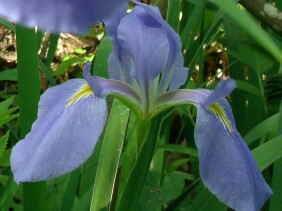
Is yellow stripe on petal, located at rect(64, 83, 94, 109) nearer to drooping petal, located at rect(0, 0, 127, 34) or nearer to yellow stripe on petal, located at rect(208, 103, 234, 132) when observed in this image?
yellow stripe on petal, located at rect(208, 103, 234, 132)

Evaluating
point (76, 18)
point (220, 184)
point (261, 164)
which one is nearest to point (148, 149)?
point (220, 184)

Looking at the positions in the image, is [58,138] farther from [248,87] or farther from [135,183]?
[248,87]

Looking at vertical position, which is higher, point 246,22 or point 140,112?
point 246,22

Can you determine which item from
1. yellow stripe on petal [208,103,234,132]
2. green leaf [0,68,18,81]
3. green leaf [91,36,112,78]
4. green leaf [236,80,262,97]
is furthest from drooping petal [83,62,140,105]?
green leaf [0,68,18,81]

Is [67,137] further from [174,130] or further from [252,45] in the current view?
[174,130]

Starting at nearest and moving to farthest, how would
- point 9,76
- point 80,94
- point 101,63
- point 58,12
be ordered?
1. point 58,12
2. point 80,94
3. point 101,63
4. point 9,76

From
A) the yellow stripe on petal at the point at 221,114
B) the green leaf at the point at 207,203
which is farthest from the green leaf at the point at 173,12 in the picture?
the green leaf at the point at 207,203

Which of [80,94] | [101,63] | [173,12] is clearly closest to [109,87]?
[80,94]

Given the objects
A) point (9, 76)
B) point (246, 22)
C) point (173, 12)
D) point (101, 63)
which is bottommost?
point (9, 76)
